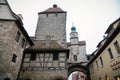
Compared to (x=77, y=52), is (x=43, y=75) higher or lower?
lower

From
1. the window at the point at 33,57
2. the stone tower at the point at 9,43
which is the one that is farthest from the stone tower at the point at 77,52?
the stone tower at the point at 9,43

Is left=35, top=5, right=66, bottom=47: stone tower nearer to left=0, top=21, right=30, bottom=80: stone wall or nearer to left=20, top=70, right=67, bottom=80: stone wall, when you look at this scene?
left=20, top=70, right=67, bottom=80: stone wall

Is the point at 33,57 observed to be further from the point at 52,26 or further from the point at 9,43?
the point at 52,26

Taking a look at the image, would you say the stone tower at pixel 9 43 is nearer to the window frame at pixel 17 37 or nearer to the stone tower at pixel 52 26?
the window frame at pixel 17 37

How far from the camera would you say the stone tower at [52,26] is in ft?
67.2

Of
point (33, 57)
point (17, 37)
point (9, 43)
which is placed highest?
point (17, 37)

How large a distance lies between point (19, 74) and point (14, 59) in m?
2.21

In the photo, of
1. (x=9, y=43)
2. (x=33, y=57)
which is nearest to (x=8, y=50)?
(x=9, y=43)

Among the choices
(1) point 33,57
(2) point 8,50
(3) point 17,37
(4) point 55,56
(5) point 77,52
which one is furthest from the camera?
(5) point 77,52

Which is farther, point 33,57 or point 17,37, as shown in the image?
point 33,57

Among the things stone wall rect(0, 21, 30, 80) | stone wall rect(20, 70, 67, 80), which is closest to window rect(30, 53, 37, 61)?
stone wall rect(20, 70, 67, 80)

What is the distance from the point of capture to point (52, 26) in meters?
21.6

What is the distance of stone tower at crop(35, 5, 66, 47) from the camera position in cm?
2048

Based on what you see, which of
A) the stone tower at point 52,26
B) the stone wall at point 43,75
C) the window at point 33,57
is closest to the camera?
the stone wall at point 43,75
